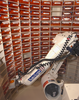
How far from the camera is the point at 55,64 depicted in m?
1.57

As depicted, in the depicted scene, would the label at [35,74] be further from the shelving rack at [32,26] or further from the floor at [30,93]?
the floor at [30,93]

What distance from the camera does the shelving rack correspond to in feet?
6.21

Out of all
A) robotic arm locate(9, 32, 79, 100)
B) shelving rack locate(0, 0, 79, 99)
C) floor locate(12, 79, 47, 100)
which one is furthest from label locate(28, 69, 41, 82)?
floor locate(12, 79, 47, 100)

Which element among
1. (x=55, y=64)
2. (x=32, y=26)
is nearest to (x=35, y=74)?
(x=55, y=64)

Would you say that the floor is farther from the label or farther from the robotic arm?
the label

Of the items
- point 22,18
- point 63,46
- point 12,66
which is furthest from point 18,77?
point 22,18

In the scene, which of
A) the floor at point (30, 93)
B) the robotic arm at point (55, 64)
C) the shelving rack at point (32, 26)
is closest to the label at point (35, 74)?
the robotic arm at point (55, 64)

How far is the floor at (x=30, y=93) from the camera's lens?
2.14 m

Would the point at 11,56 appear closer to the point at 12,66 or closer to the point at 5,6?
the point at 12,66

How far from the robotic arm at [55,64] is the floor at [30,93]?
594mm

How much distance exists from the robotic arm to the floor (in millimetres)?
594

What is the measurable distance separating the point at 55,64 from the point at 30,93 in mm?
1279

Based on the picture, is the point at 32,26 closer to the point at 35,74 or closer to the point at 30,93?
the point at 35,74

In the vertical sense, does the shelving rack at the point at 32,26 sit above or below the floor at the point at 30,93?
above
